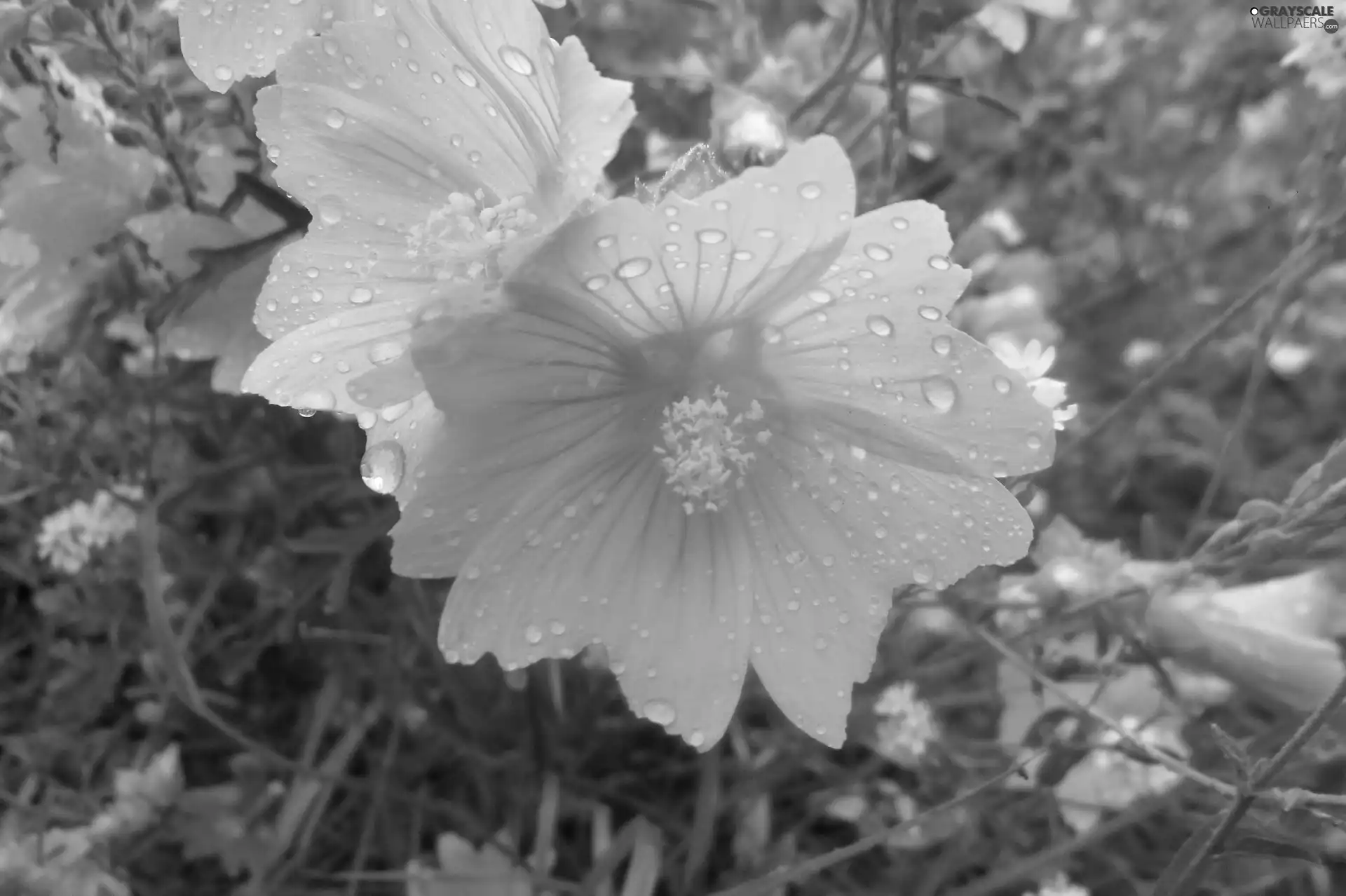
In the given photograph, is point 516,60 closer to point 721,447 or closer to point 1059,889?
point 721,447

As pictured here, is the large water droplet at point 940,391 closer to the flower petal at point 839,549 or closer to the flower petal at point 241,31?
the flower petal at point 839,549

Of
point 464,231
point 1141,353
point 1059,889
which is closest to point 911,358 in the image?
point 464,231

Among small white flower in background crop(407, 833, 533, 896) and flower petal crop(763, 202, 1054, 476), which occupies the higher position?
flower petal crop(763, 202, 1054, 476)

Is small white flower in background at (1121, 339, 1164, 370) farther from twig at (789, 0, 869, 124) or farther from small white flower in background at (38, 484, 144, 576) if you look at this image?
small white flower in background at (38, 484, 144, 576)

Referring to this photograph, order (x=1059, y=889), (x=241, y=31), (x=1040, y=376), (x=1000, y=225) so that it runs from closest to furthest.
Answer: (x=241, y=31) → (x=1040, y=376) → (x=1059, y=889) → (x=1000, y=225)

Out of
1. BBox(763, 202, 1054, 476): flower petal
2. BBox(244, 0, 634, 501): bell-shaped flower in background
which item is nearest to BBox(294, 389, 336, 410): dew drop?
BBox(244, 0, 634, 501): bell-shaped flower in background

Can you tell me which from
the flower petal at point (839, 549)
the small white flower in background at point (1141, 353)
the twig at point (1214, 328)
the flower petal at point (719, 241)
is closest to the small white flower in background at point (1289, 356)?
the small white flower in background at point (1141, 353)
